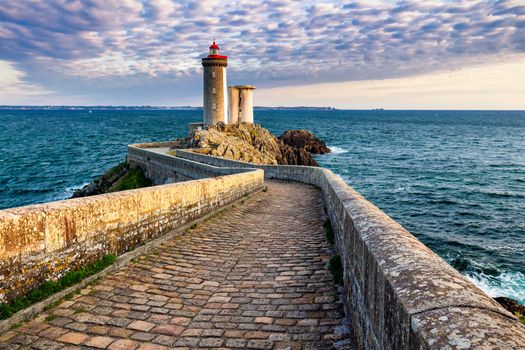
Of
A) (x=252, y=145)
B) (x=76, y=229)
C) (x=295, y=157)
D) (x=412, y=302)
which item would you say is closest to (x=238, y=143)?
(x=252, y=145)

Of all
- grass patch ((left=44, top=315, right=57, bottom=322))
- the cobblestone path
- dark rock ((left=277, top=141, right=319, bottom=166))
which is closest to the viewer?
the cobblestone path

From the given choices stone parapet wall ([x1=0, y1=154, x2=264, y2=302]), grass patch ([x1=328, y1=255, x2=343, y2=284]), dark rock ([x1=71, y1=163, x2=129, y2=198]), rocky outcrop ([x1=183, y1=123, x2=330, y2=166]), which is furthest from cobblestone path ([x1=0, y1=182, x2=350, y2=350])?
dark rock ([x1=71, y1=163, x2=129, y2=198])

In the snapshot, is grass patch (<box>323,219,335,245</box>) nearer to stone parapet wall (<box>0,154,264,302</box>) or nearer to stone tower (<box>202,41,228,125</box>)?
stone parapet wall (<box>0,154,264,302</box>)

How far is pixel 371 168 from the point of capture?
46812mm

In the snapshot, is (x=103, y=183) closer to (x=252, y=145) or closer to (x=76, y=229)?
(x=252, y=145)

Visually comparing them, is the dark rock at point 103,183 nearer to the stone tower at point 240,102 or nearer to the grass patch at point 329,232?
the stone tower at point 240,102

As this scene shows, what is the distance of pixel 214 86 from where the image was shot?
45344 millimetres

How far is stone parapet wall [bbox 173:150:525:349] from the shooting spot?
2.08 meters

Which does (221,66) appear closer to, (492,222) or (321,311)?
(492,222)

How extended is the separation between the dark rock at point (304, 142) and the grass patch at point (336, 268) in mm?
54356

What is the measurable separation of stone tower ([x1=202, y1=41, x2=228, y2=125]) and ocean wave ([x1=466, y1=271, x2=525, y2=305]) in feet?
114

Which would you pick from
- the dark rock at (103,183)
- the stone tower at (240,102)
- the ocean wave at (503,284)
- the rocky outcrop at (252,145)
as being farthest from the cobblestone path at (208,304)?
the stone tower at (240,102)

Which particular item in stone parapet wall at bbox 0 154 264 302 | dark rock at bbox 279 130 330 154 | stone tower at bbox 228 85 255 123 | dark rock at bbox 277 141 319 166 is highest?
stone tower at bbox 228 85 255 123

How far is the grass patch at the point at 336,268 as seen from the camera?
21.1 ft
